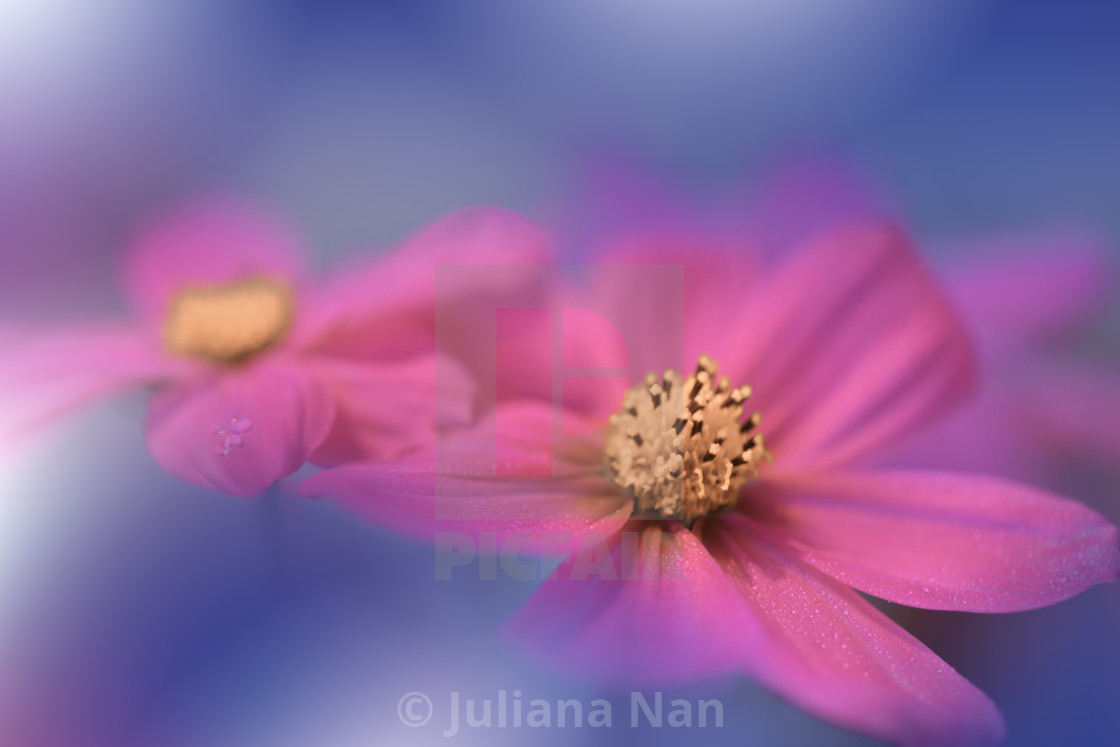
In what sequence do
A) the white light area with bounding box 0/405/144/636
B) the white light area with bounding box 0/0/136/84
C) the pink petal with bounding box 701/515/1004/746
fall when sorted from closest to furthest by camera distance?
the pink petal with bounding box 701/515/1004/746 < the white light area with bounding box 0/405/144/636 < the white light area with bounding box 0/0/136/84

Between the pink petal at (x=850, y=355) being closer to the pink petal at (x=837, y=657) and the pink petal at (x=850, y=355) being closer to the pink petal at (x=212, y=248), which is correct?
the pink petal at (x=837, y=657)

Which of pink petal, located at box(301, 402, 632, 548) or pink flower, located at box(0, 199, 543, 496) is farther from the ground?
pink flower, located at box(0, 199, 543, 496)

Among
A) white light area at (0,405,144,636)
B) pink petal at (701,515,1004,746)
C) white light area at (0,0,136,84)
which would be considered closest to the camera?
pink petal at (701,515,1004,746)

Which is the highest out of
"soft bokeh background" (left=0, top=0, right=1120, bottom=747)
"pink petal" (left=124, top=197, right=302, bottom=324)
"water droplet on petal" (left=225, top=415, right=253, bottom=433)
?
"soft bokeh background" (left=0, top=0, right=1120, bottom=747)

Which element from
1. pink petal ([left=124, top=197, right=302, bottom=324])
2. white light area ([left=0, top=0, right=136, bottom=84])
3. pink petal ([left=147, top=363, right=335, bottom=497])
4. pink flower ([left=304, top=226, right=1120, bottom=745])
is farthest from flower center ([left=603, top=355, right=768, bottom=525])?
white light area ([left=0, top=0, right=136, bottom=84])

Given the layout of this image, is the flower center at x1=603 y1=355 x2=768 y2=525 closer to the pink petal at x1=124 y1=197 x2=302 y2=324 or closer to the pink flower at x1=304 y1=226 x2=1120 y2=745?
the pink flower at x1=304 y1=226 x2=1120 y2=745

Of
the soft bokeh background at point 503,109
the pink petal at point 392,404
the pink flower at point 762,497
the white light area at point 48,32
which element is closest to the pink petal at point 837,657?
the pink flower at point 762,497

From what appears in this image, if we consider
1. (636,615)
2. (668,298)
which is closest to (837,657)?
(636,615)

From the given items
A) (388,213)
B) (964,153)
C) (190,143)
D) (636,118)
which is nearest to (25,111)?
(190,143)
